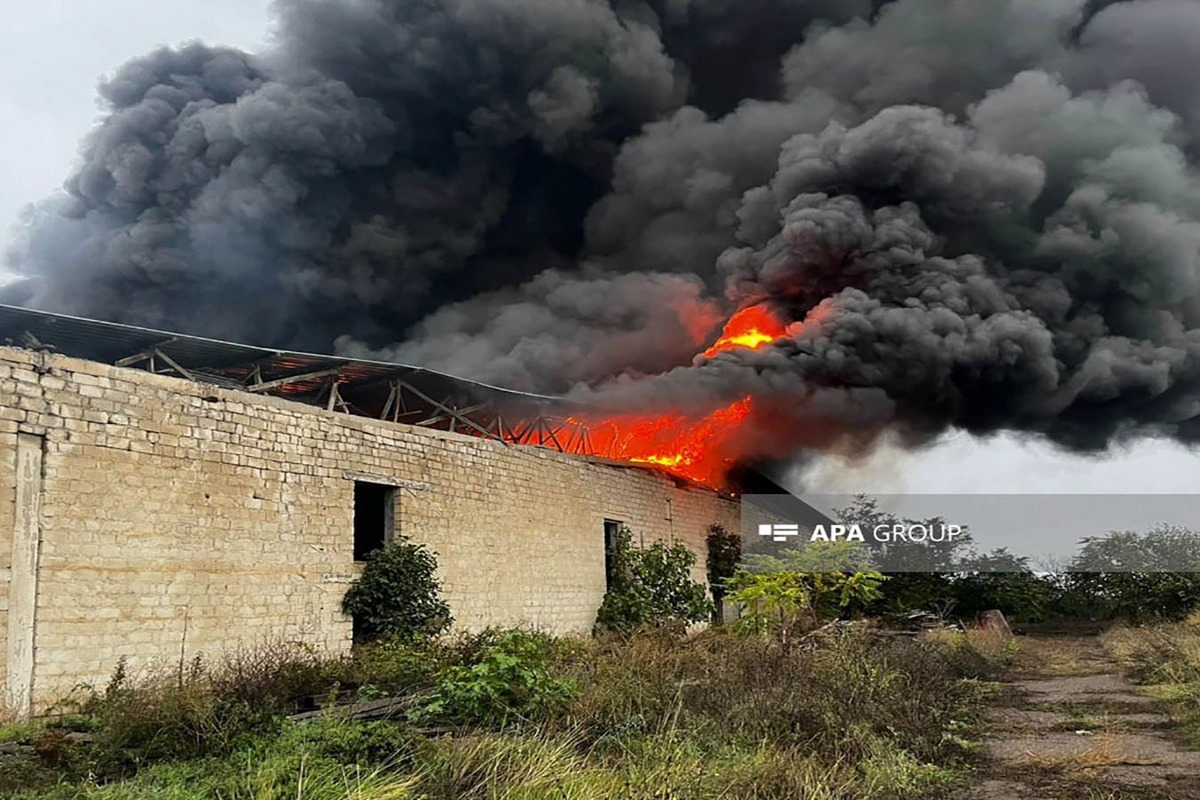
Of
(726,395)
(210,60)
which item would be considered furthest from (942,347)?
(210,60)

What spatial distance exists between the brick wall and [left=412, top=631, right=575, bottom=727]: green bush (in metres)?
3.48

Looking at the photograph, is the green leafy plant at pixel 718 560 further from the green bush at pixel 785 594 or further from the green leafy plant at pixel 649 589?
the green bush at pixel 785 594

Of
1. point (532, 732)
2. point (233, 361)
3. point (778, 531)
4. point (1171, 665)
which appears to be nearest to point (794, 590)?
point (1171, 665)

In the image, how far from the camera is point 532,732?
6.81 m

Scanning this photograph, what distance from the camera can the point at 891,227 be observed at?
1748 cm

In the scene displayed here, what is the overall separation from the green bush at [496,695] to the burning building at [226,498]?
3503 mm

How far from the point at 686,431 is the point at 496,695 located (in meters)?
12.8

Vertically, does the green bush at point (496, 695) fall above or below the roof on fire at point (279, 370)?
below

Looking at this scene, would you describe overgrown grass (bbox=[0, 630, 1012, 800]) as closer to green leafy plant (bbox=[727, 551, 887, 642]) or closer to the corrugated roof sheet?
green leafy plant (bbox=[727, 551, 887, 642])

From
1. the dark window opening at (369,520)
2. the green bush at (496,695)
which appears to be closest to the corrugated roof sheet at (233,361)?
the dark window opening at (369,520)

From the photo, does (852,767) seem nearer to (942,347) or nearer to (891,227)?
(942,347)

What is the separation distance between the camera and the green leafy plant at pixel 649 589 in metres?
17.1

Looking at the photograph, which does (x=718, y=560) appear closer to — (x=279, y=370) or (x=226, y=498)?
(x=279, y=370)

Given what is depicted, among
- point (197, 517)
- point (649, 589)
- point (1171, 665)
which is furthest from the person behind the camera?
point (649, 589)
